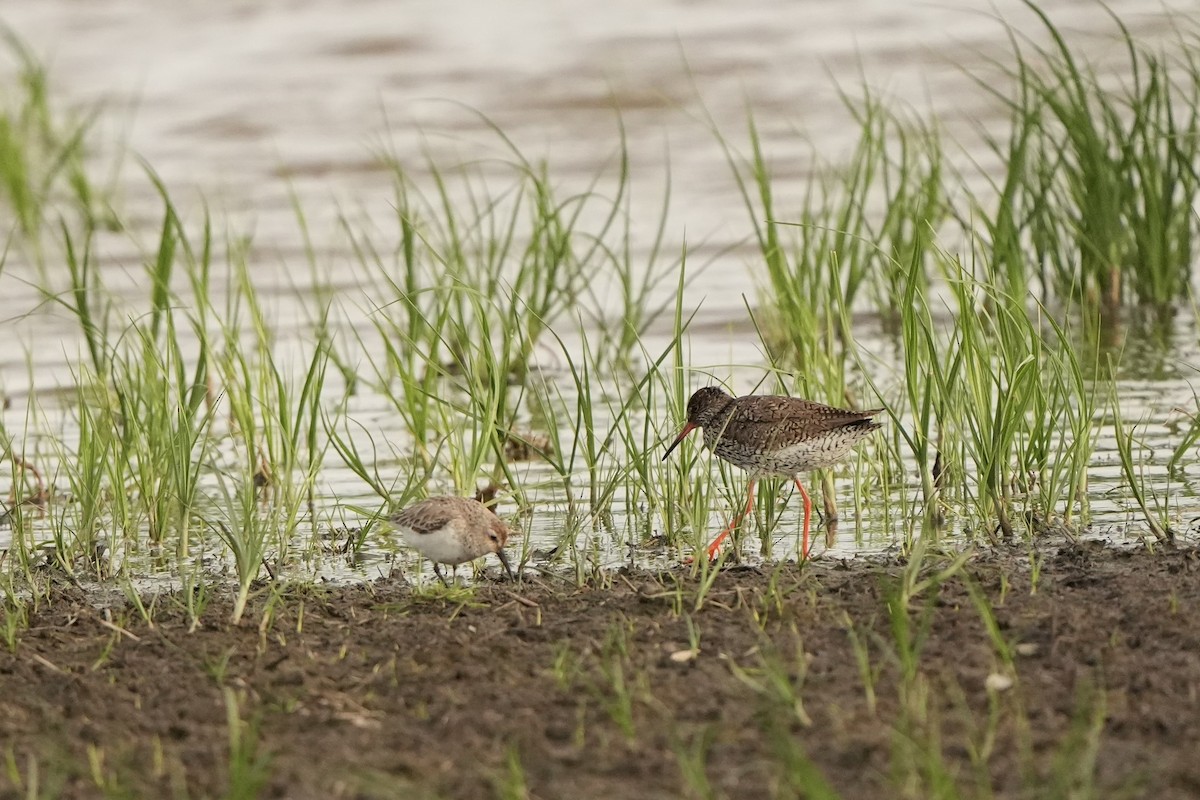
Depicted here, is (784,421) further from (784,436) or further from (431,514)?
(431,514)

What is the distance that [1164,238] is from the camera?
356 inches

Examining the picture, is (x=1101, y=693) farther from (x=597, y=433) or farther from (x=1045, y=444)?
(x=597, y=433)

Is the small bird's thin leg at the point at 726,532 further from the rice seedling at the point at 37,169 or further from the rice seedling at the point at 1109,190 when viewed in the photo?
the rice seedling at the point at 37,169

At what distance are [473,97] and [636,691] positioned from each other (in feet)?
42.3

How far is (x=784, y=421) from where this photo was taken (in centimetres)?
571

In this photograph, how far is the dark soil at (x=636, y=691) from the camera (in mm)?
3564

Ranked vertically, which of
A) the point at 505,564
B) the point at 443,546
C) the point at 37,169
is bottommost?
the point at 505,564

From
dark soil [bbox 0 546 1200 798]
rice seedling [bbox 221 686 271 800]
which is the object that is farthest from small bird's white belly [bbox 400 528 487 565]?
rice seedling [bbox 221 686 271 800]

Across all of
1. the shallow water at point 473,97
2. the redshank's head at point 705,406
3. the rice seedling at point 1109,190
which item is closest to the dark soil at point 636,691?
the redshank's head at point 705,406

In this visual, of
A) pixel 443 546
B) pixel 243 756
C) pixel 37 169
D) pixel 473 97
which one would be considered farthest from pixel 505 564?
pixel 473 97

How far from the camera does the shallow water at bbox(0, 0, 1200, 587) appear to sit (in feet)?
37.0

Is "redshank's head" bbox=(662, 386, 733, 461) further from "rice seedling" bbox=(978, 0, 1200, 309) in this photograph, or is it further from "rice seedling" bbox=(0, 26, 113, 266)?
"rice seedling" bbox=(0, 26, 113, 266)

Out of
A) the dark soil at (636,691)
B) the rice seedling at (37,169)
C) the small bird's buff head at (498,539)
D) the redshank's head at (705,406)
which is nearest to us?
the dark soil at (636,691)

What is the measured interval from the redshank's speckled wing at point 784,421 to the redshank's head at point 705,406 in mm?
147
